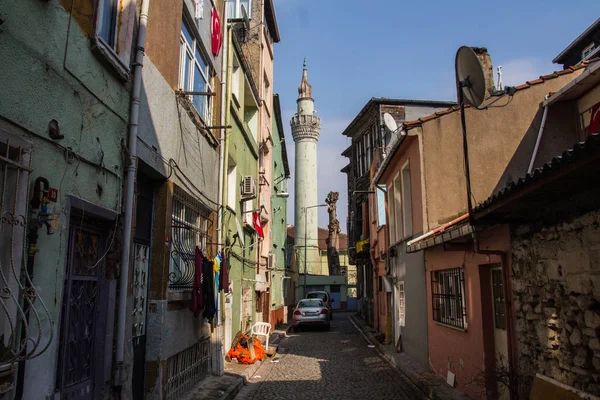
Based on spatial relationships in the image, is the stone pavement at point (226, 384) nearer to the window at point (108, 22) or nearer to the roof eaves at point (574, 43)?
the window at point (108, 22)

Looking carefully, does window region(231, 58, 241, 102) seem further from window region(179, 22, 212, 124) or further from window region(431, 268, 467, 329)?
window region(431, 268, 467, 329)

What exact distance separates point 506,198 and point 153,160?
468 cm

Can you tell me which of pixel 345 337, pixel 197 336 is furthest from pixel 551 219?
pixel 345 337

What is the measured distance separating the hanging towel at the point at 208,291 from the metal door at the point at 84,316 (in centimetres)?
368

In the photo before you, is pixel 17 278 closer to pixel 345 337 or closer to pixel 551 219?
pixel 551 219

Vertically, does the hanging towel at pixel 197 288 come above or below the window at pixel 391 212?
below

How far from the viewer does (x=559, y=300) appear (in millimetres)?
5562

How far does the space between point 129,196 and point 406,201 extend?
8990mm

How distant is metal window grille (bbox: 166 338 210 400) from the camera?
311 inches

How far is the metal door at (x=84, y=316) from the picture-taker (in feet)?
16.2

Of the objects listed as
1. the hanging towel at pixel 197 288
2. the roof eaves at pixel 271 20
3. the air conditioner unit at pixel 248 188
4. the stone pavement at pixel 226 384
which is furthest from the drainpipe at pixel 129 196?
the roof eaves at pixel 271 20

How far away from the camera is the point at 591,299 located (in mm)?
4883

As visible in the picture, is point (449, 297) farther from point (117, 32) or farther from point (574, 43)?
point (574, 43)

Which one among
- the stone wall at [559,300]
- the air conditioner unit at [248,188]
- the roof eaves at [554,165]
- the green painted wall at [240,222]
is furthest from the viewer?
the air conditioner unit at [248,188]
